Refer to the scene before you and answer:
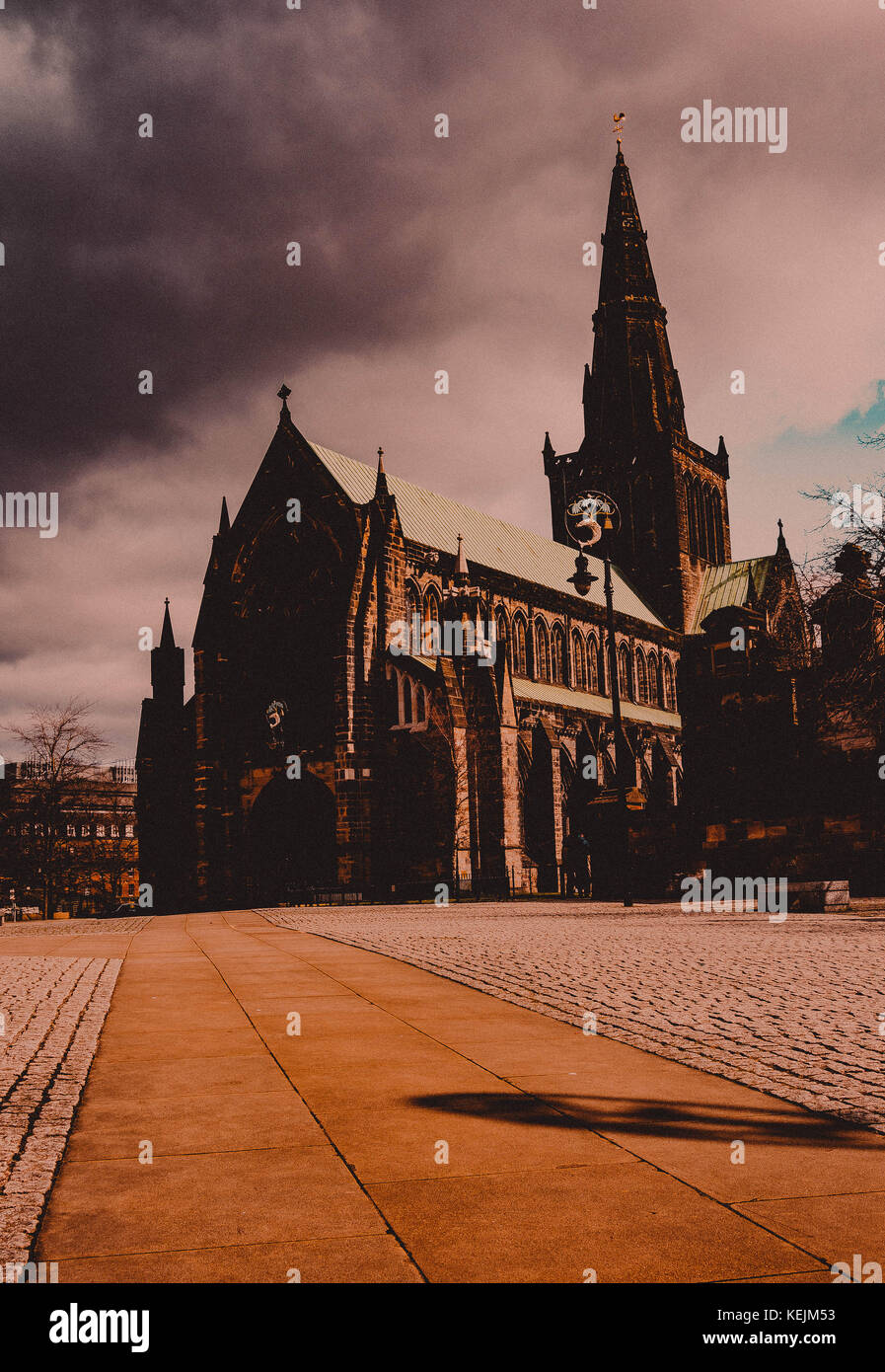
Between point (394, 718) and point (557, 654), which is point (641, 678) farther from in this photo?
point (394, 718)

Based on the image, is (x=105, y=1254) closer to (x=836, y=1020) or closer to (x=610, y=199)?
(x=836, y=1020)

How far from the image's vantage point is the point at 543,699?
52.2 meters

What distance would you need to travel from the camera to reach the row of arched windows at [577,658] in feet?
158

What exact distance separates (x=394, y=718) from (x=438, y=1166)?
38299 mm

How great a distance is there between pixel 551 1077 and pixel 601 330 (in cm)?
7198

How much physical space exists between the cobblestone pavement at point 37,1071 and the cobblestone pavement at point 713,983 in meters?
3.60

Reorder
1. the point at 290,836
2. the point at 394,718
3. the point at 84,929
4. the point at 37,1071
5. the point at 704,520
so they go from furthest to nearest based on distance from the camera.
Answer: the point at 704,520
the point at 290,836
the point at 394,718
the point at 84,929
the point at 37,1071

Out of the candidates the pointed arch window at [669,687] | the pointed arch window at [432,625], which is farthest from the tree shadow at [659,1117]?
the pointed arch window at [669,687]

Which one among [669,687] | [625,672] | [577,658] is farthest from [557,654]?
[669,687]

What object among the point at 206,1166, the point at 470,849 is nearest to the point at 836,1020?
the point at 206,1166

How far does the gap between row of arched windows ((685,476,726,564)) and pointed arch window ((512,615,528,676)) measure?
72.8 ft

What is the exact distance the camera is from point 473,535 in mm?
56375

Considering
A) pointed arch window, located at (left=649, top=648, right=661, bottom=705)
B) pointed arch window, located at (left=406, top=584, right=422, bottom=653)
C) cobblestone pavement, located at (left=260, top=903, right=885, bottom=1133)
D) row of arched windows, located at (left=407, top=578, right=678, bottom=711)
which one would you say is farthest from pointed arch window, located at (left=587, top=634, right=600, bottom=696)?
cobblestone pavement, located at (left=260, top=903, right=885, bottom=1133)

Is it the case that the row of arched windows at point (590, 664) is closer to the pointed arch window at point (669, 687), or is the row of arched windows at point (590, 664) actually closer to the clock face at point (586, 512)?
the pointed arch window at point (669, 687)
